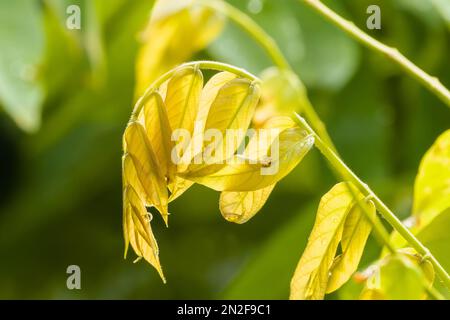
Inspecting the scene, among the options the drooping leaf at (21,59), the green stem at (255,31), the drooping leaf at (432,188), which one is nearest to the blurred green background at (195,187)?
the drooping leaf at (21,59)

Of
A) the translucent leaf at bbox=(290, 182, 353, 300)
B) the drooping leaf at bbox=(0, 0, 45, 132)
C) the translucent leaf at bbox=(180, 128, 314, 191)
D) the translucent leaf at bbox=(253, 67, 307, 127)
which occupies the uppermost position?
the drooping leaf at bbox=(0, 0, 45, 132)

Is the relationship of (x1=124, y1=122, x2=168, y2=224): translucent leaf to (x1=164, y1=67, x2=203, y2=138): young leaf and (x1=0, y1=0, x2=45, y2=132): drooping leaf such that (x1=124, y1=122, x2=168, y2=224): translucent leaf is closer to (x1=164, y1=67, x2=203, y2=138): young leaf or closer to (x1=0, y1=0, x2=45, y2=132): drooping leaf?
(x1=164, y1=67, x2=203, y2=138): young leaf

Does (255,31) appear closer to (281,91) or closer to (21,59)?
(281,91)

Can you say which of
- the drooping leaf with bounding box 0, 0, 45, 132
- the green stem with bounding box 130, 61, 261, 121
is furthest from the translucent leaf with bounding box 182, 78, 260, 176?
the drooping leaf with bounding box 0, 0, 45, 132

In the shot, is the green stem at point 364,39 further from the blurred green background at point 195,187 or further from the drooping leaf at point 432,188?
the blurred green background at point 195,187

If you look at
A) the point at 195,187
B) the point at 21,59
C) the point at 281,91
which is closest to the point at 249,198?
the point at 281,91

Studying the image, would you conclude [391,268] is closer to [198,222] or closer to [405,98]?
[405,98]
